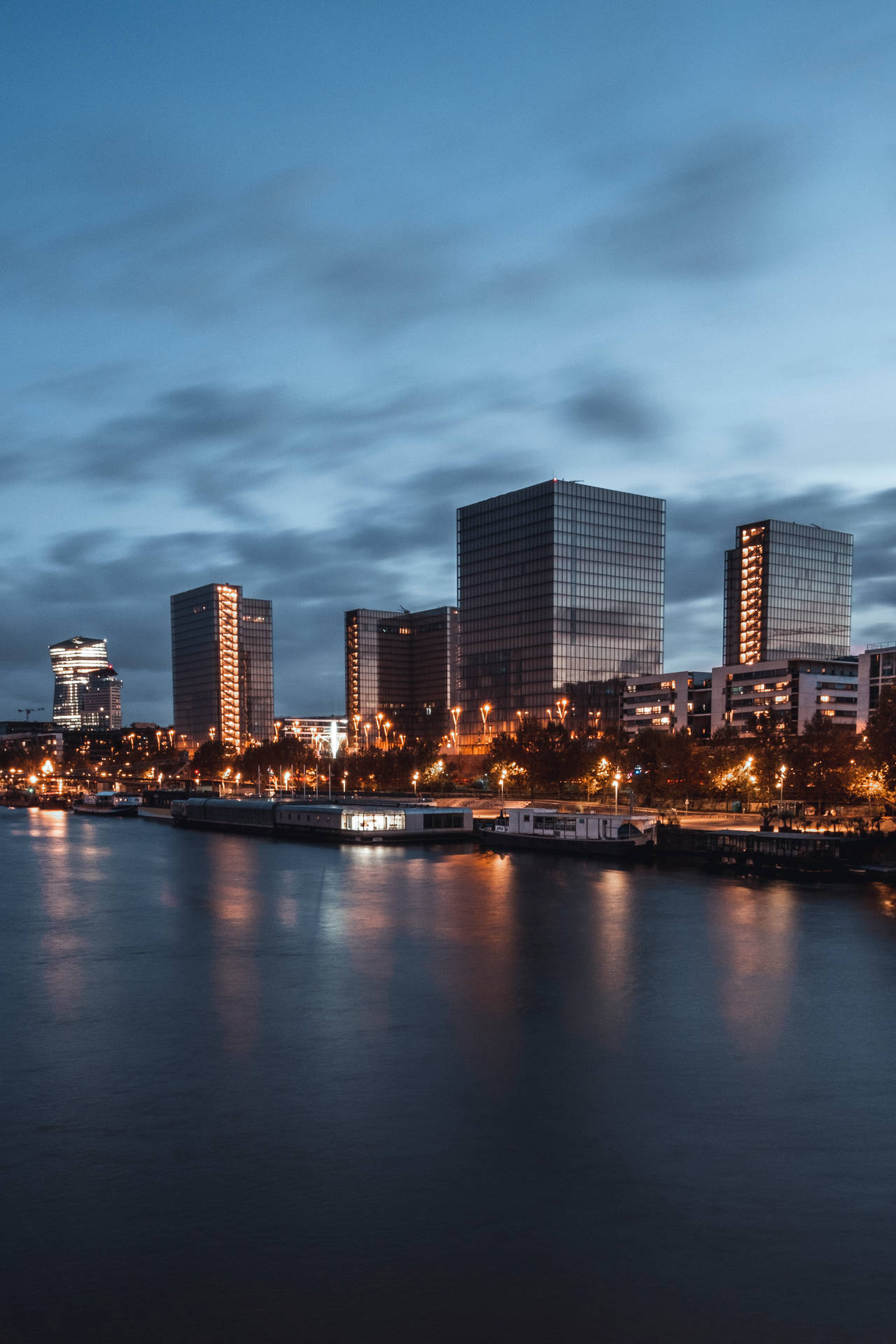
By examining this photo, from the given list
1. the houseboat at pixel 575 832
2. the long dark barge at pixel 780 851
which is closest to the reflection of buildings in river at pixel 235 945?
the houseboat at pixel 575 832

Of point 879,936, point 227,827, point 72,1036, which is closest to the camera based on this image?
point 72,1036

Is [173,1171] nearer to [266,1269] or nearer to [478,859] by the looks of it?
[266,1269]

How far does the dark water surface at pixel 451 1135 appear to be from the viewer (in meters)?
20.1

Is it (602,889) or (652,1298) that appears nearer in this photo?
(652,1298)

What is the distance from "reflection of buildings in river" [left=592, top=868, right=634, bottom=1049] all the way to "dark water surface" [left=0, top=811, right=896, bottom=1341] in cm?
30

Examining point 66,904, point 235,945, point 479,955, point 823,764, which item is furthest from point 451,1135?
point 823,764

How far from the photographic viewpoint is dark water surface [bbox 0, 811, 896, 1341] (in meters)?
20.1

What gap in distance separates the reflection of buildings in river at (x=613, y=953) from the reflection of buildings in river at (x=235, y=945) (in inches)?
547

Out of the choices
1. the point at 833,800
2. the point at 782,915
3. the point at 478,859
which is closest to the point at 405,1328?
the point at 782,915

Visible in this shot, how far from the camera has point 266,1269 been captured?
2123 centimetres

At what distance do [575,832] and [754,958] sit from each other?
5378 centimetres

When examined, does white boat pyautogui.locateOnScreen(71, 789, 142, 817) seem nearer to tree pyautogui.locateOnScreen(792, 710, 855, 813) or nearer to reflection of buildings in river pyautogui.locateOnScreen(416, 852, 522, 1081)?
reflection of buildings in river pyautogui.locateOnScreen(416, 852, 522, 1081)

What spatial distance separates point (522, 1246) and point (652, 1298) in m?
3.22

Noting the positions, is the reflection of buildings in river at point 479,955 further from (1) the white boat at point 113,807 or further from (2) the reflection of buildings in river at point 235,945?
(1) the white boat at point 113,807
